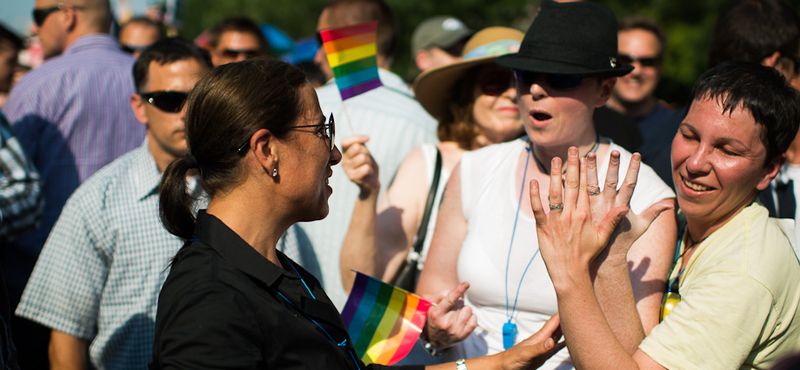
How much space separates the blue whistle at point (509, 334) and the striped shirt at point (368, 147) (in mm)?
1486

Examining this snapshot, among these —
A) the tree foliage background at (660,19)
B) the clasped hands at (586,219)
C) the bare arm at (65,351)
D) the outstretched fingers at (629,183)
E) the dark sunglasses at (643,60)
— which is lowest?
the bare arm at (65,351)

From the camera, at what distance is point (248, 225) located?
6.46ft

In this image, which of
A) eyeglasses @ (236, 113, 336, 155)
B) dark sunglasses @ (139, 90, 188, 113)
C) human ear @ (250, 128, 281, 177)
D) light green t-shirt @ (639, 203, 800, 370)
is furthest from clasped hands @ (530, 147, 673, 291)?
dark sunglasses @ (139, 90, 188, 113)

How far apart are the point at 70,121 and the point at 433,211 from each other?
8.68 feet

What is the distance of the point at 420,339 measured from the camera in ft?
9.37

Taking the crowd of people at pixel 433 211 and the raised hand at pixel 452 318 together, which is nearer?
the crowd of people at pixel 433 211

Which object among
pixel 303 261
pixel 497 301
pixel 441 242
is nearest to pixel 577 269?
pixel 497 301

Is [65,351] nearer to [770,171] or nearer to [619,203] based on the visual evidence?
[619,203]

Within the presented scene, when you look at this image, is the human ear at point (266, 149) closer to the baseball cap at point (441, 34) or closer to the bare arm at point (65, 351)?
the bare arm at point (65, 351)

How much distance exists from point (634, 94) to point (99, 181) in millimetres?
4326

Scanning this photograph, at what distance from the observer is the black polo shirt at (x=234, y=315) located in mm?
1644

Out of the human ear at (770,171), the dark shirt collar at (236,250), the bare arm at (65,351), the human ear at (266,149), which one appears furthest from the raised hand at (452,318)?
the bare arm at (65,351)

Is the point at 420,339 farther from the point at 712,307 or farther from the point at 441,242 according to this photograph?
the point at 712,307

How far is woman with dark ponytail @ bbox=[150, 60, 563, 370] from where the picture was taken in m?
1.68
